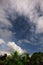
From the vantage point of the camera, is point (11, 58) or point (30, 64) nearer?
point (11, 58)

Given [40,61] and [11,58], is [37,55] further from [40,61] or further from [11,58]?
[11,58]

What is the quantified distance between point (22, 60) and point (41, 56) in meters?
9.40

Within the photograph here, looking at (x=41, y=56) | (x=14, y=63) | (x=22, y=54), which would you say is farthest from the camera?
(x=41, y=56)

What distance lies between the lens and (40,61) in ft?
228

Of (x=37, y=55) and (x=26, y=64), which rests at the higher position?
(x=37, y=55)

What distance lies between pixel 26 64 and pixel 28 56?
344 centimetres

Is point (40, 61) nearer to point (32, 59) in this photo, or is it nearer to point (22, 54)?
point (32, 59)

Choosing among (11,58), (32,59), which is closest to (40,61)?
(32,59)

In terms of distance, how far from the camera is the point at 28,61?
69062 millimetres

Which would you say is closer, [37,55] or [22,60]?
[22,60]

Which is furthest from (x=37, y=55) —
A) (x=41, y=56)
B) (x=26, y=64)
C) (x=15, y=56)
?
(x=15, y=56)

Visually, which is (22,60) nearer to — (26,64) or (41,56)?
(26,64)

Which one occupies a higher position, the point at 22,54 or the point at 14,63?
the point at 22,54

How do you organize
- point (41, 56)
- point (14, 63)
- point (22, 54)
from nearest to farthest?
point (14, 63) < point (22, 54) < point (41, 56)
